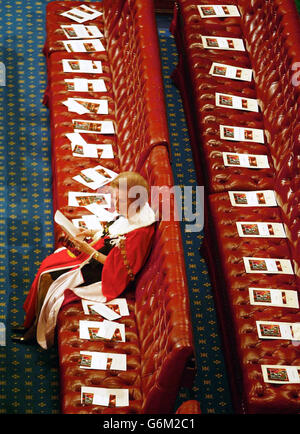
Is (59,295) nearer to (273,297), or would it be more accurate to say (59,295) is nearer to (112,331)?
(112,331)

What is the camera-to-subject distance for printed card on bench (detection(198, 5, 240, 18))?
748cm

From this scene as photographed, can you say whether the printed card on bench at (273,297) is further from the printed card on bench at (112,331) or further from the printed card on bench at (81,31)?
the printed card on bench at (81,31)

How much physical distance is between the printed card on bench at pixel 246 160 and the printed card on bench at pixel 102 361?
7.02ft

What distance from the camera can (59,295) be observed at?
544cm

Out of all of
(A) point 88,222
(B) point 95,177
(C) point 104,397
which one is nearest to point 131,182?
(A) point 88,222

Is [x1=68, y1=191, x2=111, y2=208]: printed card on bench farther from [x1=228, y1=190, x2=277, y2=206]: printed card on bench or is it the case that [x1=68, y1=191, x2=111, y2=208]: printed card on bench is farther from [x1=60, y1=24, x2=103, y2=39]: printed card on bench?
[x1=60, y1=24, x2=103, y2=39]: printed card on bench

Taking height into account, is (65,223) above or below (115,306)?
above

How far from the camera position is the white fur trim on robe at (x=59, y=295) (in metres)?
5.42

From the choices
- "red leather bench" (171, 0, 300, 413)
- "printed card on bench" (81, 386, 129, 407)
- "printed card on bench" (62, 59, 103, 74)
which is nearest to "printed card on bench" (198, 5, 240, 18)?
"red leather bench" (171, 0, 300, 413)

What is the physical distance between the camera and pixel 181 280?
15.9ft

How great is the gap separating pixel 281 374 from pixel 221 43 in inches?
134

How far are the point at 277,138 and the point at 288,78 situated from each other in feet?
1.64

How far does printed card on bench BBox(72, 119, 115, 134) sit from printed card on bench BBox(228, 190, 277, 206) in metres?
1.19
